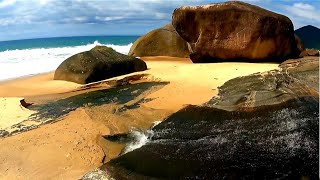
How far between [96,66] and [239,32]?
3.45 metres

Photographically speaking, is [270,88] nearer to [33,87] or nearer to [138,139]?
[138,139]

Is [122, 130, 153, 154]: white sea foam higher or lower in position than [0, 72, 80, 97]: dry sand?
higher

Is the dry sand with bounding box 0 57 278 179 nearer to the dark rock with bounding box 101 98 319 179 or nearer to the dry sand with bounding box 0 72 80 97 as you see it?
the dry sand with bounding box 0 72 80 97

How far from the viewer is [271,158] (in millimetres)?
3820

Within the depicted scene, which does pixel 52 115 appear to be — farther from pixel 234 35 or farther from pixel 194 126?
pixel 234 35

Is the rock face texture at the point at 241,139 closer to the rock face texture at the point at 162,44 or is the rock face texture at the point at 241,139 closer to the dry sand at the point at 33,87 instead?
the dry sand at the point at 33,87

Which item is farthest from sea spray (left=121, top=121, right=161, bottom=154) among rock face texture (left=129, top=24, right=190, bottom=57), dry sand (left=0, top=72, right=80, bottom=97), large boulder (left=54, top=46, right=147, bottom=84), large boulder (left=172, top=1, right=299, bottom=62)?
rock face texture (left=129, top=24, right=190, bottom=57)

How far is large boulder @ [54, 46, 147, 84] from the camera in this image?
9.19 meters

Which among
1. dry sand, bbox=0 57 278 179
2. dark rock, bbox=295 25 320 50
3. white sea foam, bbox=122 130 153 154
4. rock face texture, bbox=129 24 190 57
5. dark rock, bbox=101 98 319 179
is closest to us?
dark rock, bbox=101 98 319 179

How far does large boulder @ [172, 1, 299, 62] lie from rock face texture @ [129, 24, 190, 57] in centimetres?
246

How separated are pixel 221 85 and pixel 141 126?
2.08 metres

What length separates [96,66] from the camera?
9.26m

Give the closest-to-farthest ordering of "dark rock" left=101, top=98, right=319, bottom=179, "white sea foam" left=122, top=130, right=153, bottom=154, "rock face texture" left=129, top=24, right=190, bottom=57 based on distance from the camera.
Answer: "dark rock" left=101, top=98, right=319, bottom=179, "white sea foam" left=122, top=130, right=153, bottom=154, "rock face texture" left=129, top=24, right=190, bottom=57

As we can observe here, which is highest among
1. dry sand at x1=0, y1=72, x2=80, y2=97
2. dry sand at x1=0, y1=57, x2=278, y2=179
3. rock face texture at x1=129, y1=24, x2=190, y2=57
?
rock face texture at x1=129, y1=24, x2=190, y2=57
